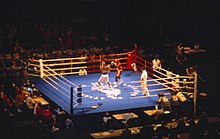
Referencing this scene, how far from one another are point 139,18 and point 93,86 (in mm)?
9364

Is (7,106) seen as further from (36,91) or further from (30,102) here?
(36,91)

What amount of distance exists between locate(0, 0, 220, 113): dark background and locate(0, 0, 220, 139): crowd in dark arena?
5 centimetres

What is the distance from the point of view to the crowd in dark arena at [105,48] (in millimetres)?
15492

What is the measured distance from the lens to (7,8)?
981 inches

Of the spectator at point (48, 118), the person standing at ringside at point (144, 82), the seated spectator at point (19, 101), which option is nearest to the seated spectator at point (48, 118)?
the spectator at point (48, 118)

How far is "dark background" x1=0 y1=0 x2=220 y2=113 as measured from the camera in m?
26.1

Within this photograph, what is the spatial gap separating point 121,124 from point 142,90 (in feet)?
6.75

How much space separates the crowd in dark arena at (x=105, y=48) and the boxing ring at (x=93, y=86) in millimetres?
350

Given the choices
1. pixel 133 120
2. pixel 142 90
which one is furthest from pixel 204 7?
pixel 133 120

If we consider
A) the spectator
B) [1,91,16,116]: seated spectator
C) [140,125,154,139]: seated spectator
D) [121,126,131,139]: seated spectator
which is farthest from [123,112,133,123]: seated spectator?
[1,91,16,116]: seated spectator

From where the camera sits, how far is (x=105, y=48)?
23422 mm

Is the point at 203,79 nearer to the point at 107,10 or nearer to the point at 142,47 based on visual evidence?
the point at 142,47

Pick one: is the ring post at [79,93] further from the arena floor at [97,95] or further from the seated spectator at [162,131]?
the seated spectator at [162,131]

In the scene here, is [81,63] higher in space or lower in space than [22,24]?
lower
